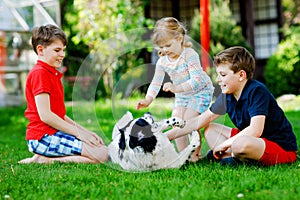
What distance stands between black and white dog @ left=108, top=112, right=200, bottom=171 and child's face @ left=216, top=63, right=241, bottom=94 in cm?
38

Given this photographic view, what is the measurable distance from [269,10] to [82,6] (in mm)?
6044

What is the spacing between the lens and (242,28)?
1323cm

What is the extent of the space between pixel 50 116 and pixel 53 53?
52cm

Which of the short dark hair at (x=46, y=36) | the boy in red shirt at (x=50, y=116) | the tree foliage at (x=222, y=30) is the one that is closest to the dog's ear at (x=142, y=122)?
the boy in red shirt at (x=50, y=116)

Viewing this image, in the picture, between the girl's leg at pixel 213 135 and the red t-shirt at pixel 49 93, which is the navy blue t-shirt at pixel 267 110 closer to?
the girl's leg at pixel 213 135

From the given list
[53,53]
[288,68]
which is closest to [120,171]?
[53,53]

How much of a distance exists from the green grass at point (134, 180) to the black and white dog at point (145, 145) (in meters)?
0.07

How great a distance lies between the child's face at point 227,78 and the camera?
3268mm

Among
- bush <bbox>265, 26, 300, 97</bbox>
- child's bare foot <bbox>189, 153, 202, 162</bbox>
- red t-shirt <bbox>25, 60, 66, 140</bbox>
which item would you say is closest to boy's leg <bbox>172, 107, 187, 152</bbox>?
child's bare foot <bbox>189, 153, 202, 162</bbox>

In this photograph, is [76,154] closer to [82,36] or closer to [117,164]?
[117,164]

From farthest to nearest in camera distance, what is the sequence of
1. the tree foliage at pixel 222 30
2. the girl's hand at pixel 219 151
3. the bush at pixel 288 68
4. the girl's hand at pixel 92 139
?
the tree foliage at pixel 222 30
the bush at pixel 288 68
the girl's hand at pixel 92 139
the girl's hand at pixel 219 151

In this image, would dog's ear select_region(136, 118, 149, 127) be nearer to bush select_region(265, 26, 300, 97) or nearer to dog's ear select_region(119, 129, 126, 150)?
dog's ear select_region(119, 129, 126, 150)

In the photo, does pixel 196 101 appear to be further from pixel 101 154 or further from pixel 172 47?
pixel 101 154

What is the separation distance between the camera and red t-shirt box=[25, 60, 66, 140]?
377cm
